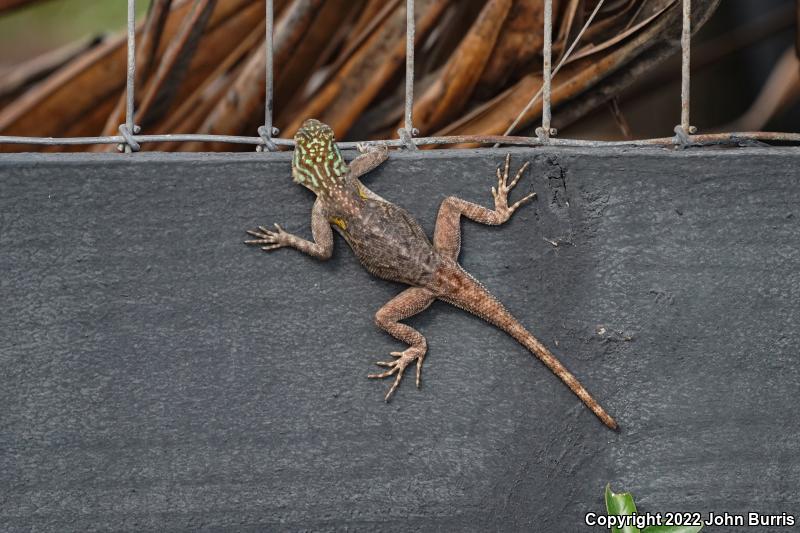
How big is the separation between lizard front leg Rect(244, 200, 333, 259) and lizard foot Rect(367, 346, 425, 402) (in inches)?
17.6

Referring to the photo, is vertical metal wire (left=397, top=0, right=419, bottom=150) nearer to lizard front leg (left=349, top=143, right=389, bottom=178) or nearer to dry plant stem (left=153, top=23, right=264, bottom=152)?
lizard front leg (left=349, top=143, right=389, bottom=178)

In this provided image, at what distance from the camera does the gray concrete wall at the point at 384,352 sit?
3.03 m

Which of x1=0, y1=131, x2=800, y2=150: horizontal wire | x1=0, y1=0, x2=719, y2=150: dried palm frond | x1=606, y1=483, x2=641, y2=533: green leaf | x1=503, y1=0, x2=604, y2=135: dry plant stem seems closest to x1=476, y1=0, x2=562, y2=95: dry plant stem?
x1=0, y1=0, x2=719, y2=150: dried palm frond

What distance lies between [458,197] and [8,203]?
1.62 meters

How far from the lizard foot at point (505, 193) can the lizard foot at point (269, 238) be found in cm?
78

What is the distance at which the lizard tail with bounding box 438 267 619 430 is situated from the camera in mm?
3074

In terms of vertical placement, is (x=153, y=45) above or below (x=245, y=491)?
above

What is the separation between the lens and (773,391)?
318 centimetres

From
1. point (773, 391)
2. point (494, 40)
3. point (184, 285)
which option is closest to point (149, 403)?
point (184, 285)

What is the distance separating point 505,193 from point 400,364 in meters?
0.74

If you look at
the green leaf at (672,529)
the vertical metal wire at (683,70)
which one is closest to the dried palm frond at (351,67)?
the vertical metal wire at (683,70)

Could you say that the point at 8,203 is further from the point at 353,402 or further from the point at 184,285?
the point at 353,402

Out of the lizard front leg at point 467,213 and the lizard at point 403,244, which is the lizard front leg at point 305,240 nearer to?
the lizard at point 403,244

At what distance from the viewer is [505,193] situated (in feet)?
10.1
